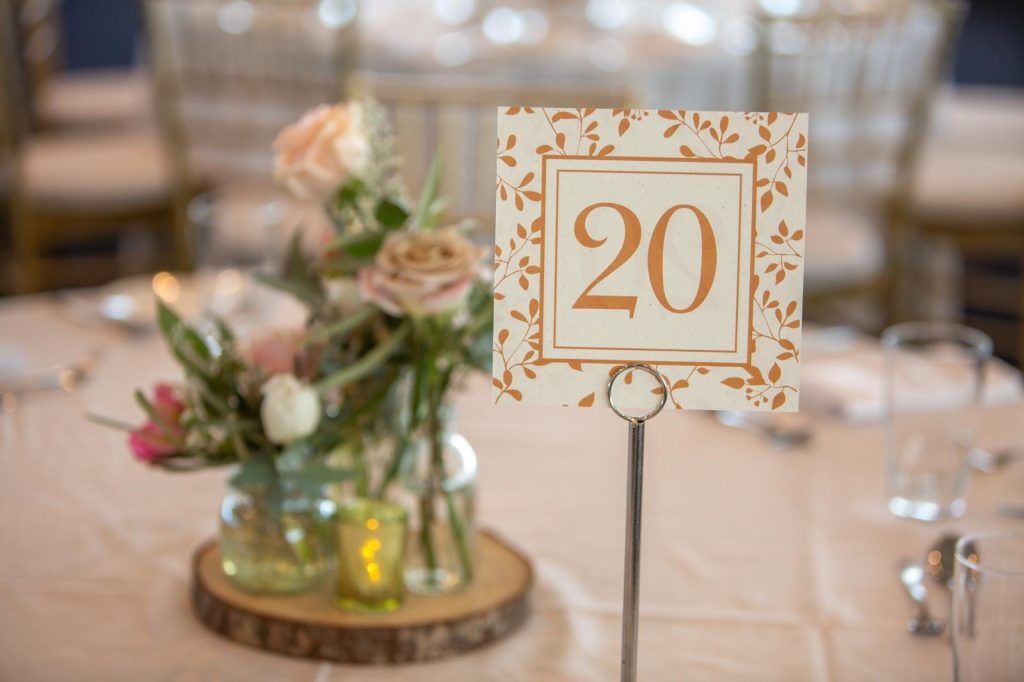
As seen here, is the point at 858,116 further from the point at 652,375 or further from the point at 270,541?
the point at 652,375

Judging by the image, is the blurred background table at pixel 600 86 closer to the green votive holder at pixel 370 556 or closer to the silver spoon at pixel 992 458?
the silver spoon at pixel 992 458

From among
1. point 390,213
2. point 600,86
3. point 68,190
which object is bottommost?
point 390,213

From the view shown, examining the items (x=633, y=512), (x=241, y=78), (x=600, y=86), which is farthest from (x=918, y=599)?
(x=241, y=78)

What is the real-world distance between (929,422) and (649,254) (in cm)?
71

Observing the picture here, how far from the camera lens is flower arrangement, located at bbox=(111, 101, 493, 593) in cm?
102

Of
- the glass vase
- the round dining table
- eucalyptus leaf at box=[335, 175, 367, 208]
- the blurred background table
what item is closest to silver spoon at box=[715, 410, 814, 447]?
the round dining table

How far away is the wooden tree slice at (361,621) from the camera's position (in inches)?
41.1

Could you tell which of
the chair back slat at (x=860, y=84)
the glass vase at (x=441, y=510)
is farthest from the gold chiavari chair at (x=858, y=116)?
the glass vase at (x=441, y=510)

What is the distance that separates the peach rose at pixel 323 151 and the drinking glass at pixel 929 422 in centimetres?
62

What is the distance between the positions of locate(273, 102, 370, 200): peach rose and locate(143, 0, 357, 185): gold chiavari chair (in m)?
2.01

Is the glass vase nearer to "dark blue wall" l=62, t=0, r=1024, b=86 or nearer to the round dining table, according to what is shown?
the round dining table

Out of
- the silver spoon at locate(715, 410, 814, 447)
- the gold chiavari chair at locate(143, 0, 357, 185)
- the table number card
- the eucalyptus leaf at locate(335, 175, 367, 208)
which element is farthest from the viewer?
the gold chiavari chair at locate(143, 0, 357, 185)

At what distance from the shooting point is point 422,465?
3.63 feet

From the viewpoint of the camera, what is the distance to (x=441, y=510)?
1121mm
